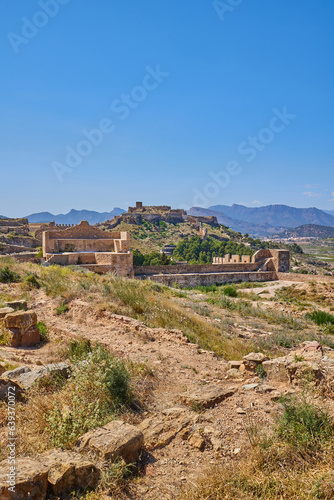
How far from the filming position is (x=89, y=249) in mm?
19453

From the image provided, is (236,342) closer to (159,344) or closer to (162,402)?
(159,344)

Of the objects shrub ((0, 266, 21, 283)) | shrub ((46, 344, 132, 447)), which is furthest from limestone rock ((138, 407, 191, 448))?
shrub ((0, 266, 21, 283))

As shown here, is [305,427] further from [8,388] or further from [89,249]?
[89,249]

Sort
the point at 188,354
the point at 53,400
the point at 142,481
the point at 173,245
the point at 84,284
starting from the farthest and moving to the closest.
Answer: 1. the point at 173,245
2. the point at 84,284
3. the point at 188,354
4. the point at 53,400
5. the point at 142,481

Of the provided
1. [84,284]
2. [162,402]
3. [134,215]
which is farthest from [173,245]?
[162,402]

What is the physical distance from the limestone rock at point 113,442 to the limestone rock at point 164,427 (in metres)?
0.24

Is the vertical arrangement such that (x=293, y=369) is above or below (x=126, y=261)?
below

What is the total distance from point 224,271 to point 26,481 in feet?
64.8

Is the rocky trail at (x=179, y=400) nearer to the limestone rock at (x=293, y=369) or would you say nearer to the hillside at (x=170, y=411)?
the hillside at (x=170, y=411)

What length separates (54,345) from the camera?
565 cm

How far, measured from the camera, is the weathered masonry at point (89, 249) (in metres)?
16.7

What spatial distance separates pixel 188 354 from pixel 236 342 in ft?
6.68

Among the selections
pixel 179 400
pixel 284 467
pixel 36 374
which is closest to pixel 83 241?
pixel 36 374

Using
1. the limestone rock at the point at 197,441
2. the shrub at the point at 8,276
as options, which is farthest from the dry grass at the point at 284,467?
the shrub at the point at 8,276
